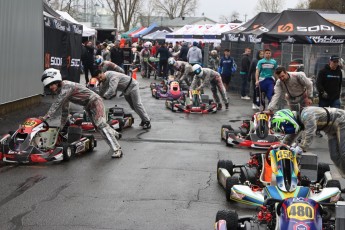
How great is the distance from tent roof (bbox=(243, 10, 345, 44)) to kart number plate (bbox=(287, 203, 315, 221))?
47.0 feet

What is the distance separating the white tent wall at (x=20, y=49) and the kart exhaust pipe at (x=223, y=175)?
8658 millimetres

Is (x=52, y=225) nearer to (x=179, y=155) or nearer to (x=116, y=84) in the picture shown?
(x=179, y=155)

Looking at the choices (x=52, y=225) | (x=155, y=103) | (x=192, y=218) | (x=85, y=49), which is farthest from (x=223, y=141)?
(x=85, y=49)

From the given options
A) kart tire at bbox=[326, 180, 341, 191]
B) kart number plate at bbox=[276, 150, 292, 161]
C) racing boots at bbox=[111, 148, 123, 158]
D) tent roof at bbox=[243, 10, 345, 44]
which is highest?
tent roof at bbox=[243, 10, 345, 44]

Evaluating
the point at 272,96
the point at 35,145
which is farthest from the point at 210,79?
the point at 35,145

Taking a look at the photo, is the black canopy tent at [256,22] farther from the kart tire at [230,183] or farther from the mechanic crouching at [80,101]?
the kart tire at [230,183]

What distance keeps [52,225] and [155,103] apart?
46.9 ft

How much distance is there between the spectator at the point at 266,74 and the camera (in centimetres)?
1583

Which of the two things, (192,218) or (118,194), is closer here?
(192,218)

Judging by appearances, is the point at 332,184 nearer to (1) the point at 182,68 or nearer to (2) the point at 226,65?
(1) the point at 182,68

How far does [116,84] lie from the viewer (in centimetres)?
1269

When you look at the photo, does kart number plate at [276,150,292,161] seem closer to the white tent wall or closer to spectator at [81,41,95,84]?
the white tent wall

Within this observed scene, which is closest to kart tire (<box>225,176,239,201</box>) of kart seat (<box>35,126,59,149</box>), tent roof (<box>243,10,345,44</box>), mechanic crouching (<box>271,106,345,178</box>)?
mechanic crouching (<box>271,106,345,178</box>)

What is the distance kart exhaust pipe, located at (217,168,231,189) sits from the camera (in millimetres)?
7953
